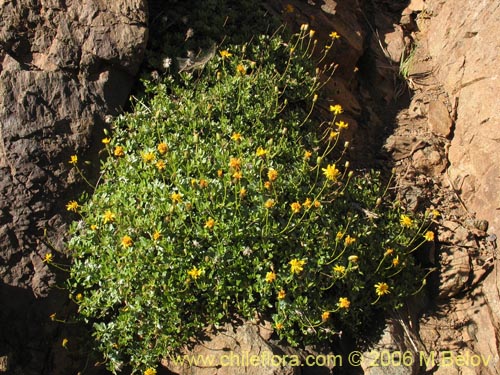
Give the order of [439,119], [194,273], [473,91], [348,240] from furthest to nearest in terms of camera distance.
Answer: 1. [439,119]
2. [473,91]
3. [348,240]
4. [194,273]

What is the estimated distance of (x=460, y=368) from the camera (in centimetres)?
407

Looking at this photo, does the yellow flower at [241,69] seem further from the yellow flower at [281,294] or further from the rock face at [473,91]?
the rock face at [473,91]

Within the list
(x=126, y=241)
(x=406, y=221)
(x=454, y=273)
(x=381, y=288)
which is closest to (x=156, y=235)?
(x=126, y=241)

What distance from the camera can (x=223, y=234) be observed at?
12.2 feet

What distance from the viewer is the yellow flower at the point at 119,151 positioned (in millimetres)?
3893

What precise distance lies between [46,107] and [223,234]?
5.04 ft

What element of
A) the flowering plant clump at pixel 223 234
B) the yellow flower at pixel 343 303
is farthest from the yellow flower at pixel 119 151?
the yellow flower at pixel 343 303

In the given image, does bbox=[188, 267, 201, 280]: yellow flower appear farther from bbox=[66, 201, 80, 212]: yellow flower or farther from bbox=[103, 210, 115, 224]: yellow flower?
bbox=[66, 201, 80, 212]: yellow flower

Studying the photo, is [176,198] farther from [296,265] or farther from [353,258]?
[353,258]

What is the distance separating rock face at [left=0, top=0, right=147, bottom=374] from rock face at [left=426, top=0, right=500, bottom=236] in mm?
2761

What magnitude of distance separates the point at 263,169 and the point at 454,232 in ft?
5.29

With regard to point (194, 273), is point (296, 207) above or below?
above

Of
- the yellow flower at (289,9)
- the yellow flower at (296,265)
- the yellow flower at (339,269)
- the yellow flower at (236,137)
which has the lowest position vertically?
the yellow flower at (296,265)

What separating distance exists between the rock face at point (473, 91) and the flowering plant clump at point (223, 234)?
740 millimetres
